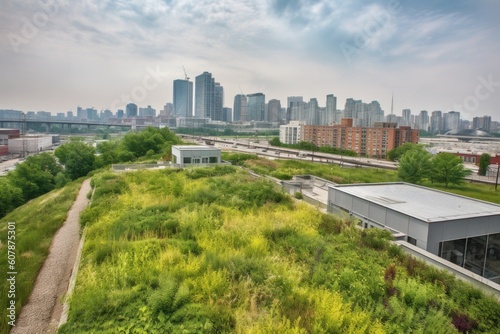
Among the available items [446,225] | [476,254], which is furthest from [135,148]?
[476,254]

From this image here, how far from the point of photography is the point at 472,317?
20.9 feet

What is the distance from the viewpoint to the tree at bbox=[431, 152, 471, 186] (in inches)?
1711

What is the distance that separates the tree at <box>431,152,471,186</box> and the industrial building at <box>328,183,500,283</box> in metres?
33.2

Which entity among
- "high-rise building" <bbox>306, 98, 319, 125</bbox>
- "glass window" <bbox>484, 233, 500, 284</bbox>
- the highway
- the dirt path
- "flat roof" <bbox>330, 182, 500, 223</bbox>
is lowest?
the highway

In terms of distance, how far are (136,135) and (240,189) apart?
43.7 meters

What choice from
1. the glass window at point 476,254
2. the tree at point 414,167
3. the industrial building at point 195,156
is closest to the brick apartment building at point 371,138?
the tree at point 414,167

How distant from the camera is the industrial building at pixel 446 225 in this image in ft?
37.7

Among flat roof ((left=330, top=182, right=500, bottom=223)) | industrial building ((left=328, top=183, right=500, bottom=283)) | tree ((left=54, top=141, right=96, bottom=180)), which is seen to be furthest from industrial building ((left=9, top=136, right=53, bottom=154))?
industrial building ((left=328, top=183, right=500, bottom=283))

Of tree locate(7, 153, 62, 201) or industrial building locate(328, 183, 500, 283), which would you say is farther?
tree locate(7, 153, 62, 201)

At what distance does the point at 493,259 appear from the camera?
12.4 m

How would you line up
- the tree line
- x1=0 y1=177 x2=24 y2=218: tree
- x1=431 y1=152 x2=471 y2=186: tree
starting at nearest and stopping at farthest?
x1=0 y1=177 x2=24 y2=218: tree → the tree line → x1=431 y1=152 x2=471 y2=186: tree

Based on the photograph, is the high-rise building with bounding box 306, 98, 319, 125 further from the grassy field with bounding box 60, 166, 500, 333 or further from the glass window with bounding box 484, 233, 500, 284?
the grassy field with bounding box 60, 166, 500, 333

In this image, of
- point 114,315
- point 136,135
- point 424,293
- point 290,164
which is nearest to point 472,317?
point 424,293

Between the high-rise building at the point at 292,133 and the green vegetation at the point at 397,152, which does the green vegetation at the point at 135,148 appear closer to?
the green vegetation at the point at 397,152
